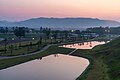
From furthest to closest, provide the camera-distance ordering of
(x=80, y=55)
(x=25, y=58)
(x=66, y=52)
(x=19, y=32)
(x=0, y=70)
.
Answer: (x=19, y=32), (x=66, y=52), (x=80, y=55), (x=25, y=58), (x=0, y=70)

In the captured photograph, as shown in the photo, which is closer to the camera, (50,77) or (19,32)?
(50,77)

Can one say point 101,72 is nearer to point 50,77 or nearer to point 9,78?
point 50,77

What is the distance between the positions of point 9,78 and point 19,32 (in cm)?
11260

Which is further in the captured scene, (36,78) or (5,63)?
(5,63)

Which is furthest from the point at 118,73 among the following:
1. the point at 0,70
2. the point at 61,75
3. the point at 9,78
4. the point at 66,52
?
the point at 66,52

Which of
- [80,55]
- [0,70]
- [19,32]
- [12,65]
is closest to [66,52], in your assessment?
[80,55]

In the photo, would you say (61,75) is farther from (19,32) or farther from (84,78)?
(19,32)

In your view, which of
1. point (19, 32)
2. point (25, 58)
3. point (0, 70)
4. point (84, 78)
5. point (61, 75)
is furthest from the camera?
point (19, 32)

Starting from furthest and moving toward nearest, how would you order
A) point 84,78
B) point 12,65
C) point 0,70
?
point 12,65, point 0,70, point 84,78

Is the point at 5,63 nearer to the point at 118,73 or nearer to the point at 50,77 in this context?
the point at 50,77

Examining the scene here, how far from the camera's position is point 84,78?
48.1 m

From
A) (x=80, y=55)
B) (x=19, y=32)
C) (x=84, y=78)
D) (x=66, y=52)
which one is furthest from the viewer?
(x=19, y=32)

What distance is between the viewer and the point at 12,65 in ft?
210

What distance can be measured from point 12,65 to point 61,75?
1798 centimetres
